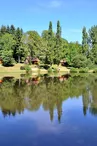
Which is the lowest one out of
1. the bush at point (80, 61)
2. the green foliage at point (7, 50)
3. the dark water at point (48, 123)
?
the dark water at point (48, 123)

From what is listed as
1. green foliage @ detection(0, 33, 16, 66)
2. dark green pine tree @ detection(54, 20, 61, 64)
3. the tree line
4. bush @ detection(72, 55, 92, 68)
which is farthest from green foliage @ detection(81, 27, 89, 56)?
green foliage @ detection(0, 33, 16, 66)

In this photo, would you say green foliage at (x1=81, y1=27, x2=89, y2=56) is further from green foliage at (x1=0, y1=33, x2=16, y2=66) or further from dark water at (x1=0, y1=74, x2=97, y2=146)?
dark water at (x1=0, y1=74, x2=97, y2=146)

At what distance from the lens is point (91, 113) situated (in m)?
19.7

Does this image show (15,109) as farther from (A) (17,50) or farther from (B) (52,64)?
(B) (52,64)

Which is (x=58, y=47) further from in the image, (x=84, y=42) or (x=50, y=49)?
(x=84, y=42)

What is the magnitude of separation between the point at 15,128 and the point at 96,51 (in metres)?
88.3

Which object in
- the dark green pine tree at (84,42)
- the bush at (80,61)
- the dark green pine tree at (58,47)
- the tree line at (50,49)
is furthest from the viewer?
the dark green pine tree at (84,42)

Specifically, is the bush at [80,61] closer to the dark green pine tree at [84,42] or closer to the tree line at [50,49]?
the tree line at [50,49]

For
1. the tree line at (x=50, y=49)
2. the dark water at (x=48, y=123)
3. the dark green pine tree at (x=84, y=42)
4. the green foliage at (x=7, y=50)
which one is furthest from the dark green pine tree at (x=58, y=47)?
the dark water at (x=48, y=123)

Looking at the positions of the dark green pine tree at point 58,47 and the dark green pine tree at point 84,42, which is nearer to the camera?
the dark green pine tree at point 58,47

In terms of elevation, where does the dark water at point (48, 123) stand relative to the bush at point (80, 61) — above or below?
below

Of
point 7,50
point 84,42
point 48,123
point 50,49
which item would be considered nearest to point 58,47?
point 50,49

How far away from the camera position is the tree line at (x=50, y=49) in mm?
84562

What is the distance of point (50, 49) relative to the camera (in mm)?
87500
